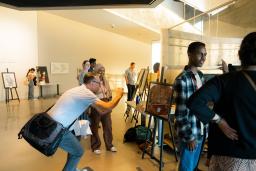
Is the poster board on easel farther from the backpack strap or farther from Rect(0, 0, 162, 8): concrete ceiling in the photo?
the backpack strap

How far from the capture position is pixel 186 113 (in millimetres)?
2324

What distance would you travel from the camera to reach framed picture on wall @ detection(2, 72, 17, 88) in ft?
37.8

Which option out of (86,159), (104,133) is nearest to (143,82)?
(104,133)

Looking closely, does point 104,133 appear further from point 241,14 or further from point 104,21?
point 104,21

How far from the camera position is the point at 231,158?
147 cm

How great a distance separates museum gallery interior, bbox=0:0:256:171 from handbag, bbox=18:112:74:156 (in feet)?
0.07

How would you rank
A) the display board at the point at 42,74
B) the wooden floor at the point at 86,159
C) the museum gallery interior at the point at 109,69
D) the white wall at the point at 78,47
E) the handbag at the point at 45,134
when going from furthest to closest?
1. the white wall at the point at 78,47
2. the display board at the point at 42,74
3. the wooden floor at the point at 86,159
4. the museum gallery interior at the point at 109,69
5. the handbag at the point at 45,134

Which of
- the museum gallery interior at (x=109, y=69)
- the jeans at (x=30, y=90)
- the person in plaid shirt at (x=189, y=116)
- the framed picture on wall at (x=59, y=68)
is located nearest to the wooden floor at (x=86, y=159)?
the museum gallery interior at (x=109, y=69)

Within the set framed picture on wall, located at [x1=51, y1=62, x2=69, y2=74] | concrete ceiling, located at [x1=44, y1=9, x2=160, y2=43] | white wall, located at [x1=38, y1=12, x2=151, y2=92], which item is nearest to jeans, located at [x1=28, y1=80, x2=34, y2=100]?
white wall, located at [x1=38, y1=12, x2=151, y2=92]

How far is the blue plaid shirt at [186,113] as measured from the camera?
2.30 m

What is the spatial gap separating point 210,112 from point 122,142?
154 inches

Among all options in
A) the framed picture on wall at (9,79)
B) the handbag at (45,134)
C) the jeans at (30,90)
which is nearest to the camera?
the handbag at (45,134)

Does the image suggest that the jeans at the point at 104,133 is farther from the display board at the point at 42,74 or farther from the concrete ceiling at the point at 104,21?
the display board at the point at 42,74

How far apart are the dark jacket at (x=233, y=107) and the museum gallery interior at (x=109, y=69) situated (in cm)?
43
